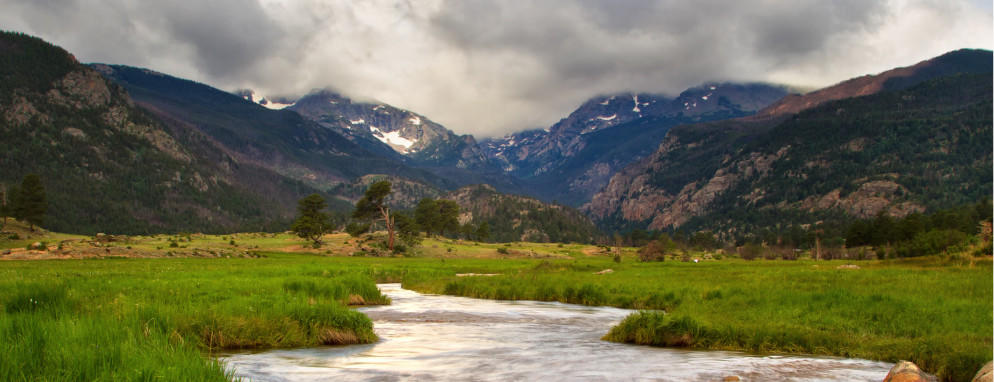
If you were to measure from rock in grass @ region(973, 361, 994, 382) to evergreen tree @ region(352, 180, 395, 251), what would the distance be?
103137 millimetres

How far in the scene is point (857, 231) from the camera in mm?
131625

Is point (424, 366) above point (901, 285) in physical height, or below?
below

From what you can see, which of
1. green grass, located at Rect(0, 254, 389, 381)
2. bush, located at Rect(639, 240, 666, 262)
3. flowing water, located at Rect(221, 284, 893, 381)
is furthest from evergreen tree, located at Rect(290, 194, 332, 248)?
flowing water, located at Rect(221, 284, 893, 381)

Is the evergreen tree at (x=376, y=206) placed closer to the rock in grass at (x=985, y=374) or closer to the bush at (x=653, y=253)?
the bush at (x=653, y=253)

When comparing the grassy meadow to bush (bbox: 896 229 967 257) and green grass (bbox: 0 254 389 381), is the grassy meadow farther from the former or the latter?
bush (bbox: 896 229 967 257)

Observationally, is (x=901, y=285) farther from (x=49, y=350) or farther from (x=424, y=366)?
(x=49, y=350)

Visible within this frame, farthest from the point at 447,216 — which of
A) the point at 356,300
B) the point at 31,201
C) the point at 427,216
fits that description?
the point at 356,300

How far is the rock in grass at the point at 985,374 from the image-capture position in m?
10.2

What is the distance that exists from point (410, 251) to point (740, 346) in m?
Result: 95.8

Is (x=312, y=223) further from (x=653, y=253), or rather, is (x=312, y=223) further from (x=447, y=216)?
(x=653, y=253)

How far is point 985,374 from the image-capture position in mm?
10539

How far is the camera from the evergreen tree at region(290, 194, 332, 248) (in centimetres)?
10475

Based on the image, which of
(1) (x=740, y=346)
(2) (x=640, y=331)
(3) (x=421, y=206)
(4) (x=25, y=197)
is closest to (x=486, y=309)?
(2) (x=640, y=331)

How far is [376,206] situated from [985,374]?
108 meters
